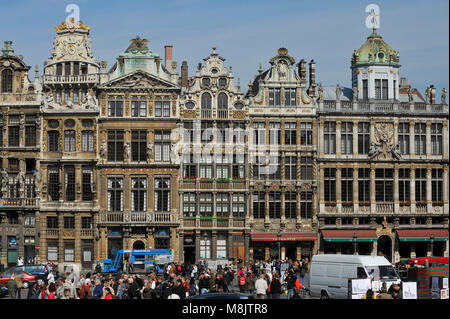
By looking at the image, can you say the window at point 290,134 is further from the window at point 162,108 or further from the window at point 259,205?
the window at point 162,108

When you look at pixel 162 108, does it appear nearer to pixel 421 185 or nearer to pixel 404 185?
pixel 404 185

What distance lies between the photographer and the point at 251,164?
58781 millimetres

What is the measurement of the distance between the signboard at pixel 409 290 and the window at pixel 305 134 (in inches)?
1288

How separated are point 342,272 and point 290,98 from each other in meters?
25.6

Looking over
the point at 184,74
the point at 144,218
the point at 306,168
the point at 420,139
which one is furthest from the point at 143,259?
the point at 420,139

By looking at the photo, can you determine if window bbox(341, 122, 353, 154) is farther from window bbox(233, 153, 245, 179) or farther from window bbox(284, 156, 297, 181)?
window bbox(233, 153, 245, 179)

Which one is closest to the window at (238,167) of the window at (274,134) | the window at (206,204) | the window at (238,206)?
the window at (238,206)

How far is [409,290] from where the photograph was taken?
26.8 metres

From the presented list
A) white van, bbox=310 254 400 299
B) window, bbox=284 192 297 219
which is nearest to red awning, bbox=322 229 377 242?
window, bbox=284 192 297 219

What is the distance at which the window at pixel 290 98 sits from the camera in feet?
195

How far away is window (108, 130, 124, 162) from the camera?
2291 inches

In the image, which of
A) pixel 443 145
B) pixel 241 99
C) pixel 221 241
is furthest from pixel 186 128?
pixel 443 145

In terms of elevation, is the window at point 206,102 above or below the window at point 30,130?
above
